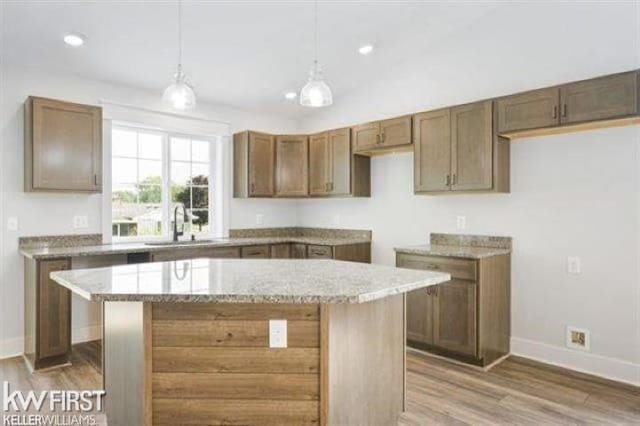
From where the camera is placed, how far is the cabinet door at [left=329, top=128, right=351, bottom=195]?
4.74 metres

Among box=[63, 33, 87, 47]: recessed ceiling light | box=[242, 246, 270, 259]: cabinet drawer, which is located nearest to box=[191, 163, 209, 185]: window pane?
box=[242, 246, 270, 259]: cabinet drawer

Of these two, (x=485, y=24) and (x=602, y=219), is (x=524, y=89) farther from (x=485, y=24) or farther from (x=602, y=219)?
(x=602, y=219)

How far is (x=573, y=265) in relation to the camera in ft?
10.9

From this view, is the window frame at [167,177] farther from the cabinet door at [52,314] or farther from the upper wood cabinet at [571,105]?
the upper wood cabinet at [571,105]

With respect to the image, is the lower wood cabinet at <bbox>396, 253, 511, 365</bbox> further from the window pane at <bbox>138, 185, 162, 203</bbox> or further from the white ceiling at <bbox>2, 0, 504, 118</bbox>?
the window pane at <bbox>138, 185, 162, 203</bbox>

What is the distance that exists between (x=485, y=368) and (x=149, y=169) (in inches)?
153

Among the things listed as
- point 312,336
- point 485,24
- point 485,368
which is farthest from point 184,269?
point 485,24

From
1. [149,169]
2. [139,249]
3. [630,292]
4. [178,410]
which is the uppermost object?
[149,169]

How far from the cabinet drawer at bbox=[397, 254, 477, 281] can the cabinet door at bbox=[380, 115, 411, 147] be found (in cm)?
120

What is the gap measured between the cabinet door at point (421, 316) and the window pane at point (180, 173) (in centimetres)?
291

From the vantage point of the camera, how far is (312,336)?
179cm

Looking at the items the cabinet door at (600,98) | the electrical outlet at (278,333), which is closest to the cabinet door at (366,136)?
the cabinet door at (600,98)

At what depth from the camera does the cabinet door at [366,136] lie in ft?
14.5

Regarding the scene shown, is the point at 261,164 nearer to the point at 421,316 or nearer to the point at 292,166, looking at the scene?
the point at 292,166
